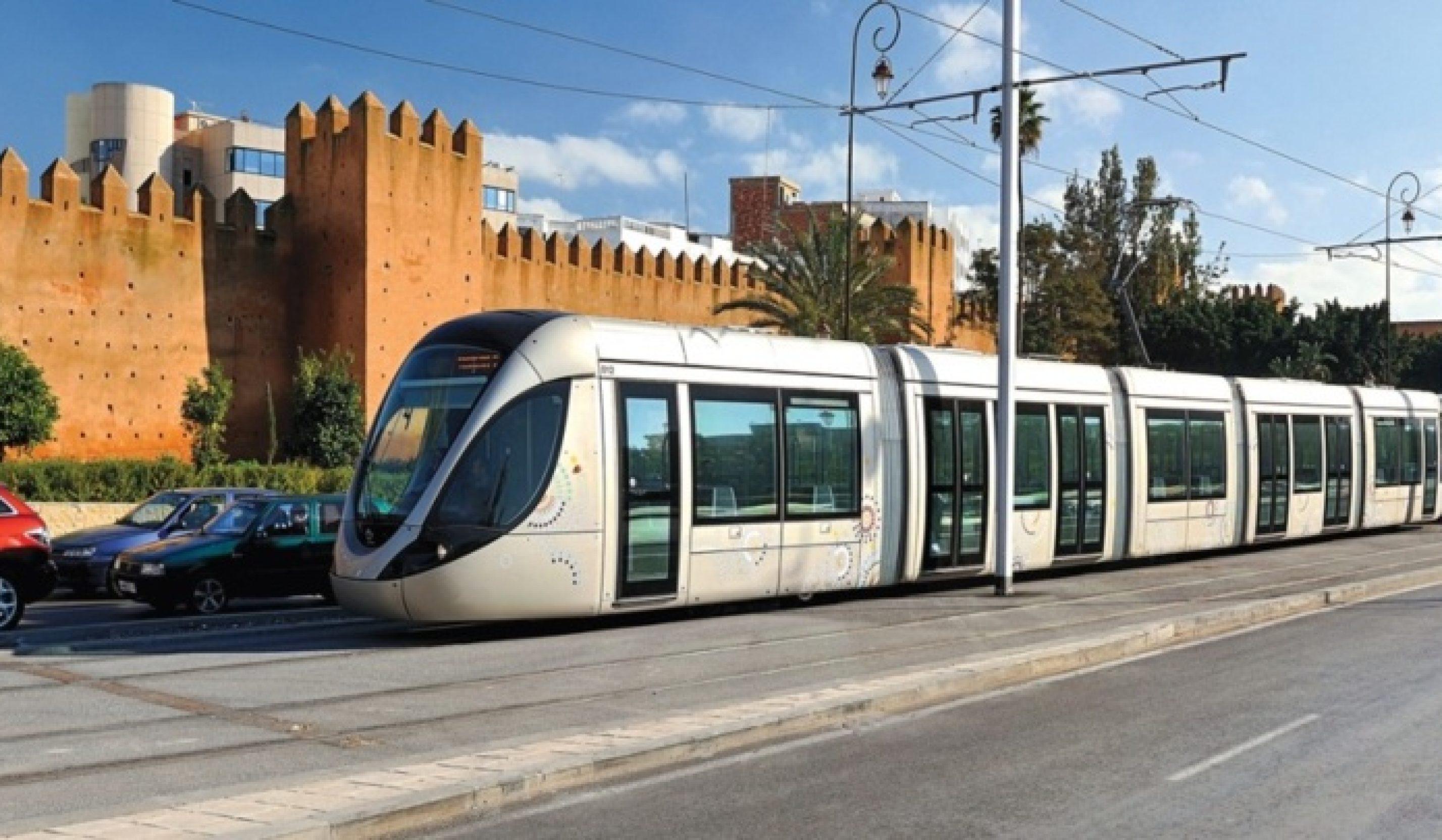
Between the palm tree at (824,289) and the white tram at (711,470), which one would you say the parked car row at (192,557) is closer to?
the white tram at (711,470)

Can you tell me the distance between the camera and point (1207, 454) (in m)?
23.7

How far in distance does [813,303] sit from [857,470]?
2427 centimetres

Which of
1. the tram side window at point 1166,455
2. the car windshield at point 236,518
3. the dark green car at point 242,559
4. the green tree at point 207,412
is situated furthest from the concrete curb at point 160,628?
the green tree at point 207,412

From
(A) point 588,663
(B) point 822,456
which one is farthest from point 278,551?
(A) point 588,663

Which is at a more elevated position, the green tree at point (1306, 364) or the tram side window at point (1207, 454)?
the green tree at point (1306, 364)

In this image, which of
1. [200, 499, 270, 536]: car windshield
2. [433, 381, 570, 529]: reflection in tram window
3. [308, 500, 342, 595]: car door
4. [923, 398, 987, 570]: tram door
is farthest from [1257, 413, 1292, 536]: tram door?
[200, 499, 270, 536]: car windshield

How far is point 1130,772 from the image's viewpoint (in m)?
7.98

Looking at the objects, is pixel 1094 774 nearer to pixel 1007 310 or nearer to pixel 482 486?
pixel 482 486

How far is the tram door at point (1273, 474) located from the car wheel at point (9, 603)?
62.9 ft

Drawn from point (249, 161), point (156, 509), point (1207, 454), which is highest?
point (249, 161)

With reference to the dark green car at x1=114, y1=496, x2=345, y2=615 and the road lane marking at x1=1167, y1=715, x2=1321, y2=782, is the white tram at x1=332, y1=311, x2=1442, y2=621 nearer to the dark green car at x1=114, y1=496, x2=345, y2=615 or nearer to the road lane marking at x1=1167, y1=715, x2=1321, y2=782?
the dark green car at x1=114, y1=496, x2=345, y2=615

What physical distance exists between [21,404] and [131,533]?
13880 mm

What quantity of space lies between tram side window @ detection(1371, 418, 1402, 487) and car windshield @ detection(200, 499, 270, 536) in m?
21.9

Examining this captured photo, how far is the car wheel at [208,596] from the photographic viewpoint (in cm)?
1777
